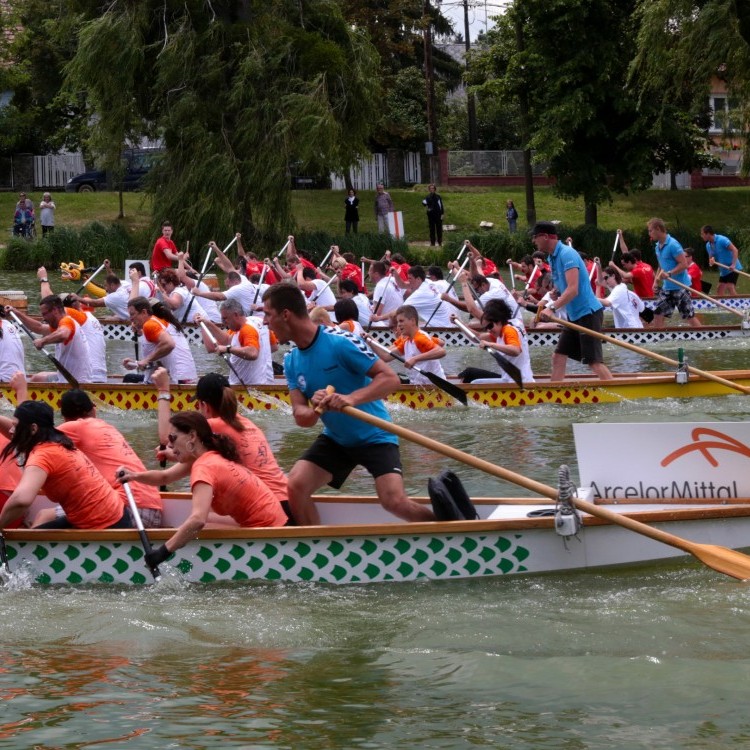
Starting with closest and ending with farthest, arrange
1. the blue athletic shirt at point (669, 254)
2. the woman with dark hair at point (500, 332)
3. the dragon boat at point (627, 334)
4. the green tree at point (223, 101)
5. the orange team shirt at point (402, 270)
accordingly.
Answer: the woman with dark hair at point (500, 332) → the blue athletic shirt at point (669, 254) → the dragon boat at point (627, 334) → the orange team shirt at point (402, 270) → the green tree at point (223, 101)

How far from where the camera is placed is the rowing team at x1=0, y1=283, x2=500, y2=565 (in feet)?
27.0

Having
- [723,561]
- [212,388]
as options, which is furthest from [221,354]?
[723,561]

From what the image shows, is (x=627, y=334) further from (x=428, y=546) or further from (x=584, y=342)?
(x=428, y=546)

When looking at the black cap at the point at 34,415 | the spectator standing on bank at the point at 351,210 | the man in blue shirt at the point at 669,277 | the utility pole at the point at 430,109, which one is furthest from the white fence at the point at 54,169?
the black cap at the point at 34,415

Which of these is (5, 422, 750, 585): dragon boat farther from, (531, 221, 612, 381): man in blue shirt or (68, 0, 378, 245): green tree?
(68, 0, 378, 245): green tree

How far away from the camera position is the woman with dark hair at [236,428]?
8.62 meters

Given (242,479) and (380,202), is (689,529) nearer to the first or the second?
(242,479)

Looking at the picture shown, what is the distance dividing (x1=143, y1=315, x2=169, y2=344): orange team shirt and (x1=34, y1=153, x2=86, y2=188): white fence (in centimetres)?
3532

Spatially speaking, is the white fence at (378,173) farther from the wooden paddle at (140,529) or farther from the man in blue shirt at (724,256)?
the wooden paddle at (140,529)

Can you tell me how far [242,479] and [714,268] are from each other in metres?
27.5

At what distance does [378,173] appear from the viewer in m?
49.5

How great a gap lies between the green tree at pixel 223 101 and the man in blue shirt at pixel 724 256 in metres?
9.85

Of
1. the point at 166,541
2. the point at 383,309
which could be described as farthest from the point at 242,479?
the point at 383,309

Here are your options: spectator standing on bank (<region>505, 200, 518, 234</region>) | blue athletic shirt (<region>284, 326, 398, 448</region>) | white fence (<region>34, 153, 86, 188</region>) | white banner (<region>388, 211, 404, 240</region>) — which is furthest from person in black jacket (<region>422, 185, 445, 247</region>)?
blue athletic shirt (<region>284, 326, 398, 448</region>)
